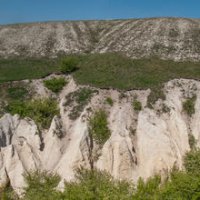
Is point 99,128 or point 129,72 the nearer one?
point 99,128

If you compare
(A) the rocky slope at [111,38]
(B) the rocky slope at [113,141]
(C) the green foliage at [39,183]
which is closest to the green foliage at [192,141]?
(B) the rocky slope at [113,141]

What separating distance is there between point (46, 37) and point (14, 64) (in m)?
11.7

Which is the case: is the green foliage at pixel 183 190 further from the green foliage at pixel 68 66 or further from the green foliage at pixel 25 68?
the green foliage at pixel 25 68

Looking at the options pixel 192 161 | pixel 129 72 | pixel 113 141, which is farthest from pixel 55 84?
pixel 192 161

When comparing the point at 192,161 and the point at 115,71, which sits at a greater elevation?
the point at 115,71

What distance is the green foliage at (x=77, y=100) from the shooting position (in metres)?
56.1

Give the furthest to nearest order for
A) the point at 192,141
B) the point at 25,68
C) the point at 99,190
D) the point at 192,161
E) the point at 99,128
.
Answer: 1. the point at 25,68
2. the point at 99,128
3. the point at 192,141
4. the point at 192,161
5. the point at 99,190

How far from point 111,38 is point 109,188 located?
44.5 metres

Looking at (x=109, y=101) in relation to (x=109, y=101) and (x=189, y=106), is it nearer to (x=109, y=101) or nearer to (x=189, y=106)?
(x=109, y=101)

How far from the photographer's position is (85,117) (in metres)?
54.2

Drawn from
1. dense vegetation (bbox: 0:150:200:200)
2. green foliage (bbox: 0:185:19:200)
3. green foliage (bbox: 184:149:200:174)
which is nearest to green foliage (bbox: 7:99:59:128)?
dense vegetation (bbox: 0:150:200:200)

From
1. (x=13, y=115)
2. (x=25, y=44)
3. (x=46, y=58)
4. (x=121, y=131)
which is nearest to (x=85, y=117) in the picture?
(x=121, y=131)

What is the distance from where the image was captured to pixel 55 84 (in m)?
62.1

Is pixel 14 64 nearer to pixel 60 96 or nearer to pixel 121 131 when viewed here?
pixel 60 96
